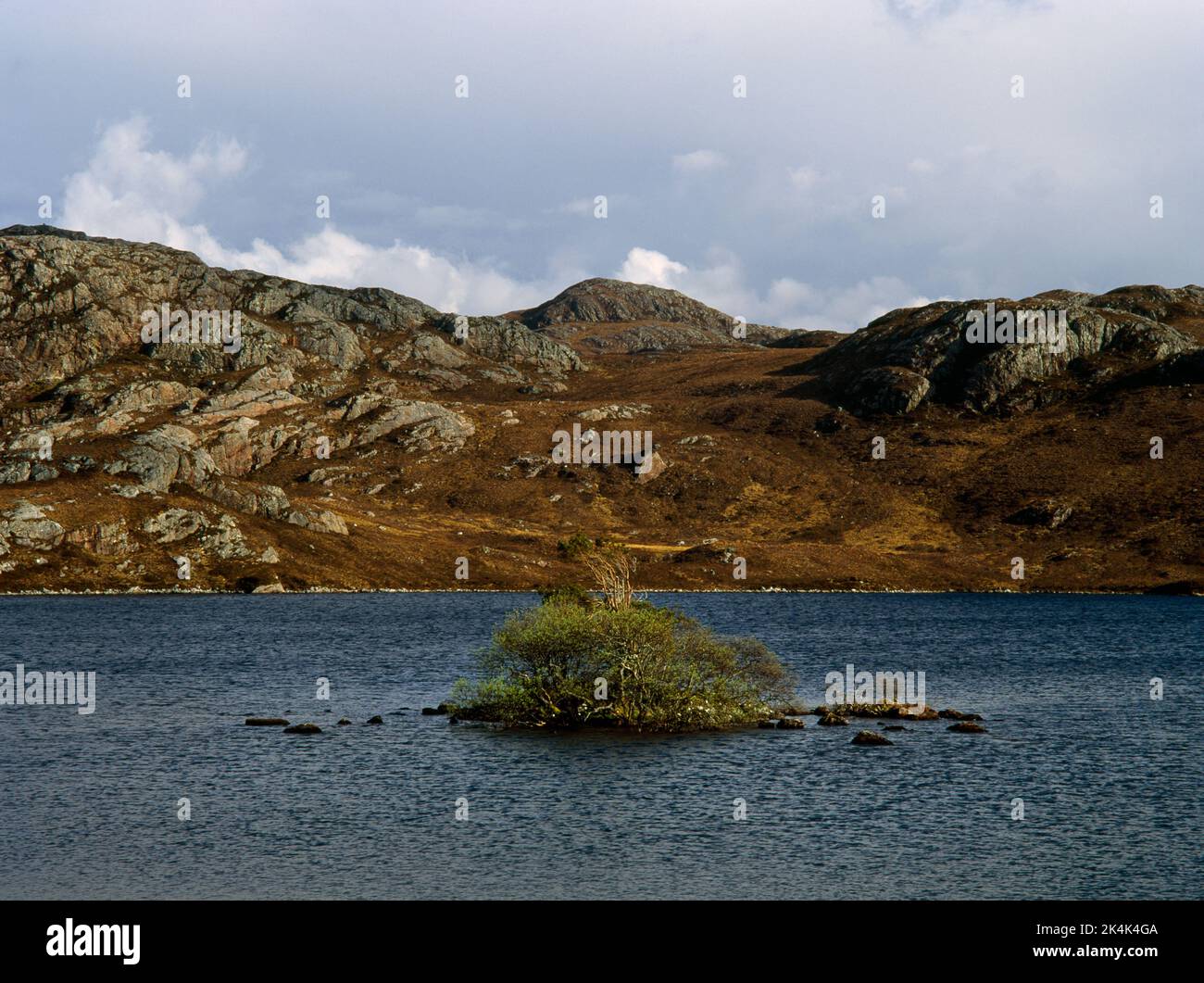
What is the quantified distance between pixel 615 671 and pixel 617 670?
4.5 inches

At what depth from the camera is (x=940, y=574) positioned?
655 feet

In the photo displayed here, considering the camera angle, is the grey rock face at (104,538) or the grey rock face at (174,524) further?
the grey rock face at (174,524)

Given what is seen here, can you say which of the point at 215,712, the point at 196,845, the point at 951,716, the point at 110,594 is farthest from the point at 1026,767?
the point at 110,594

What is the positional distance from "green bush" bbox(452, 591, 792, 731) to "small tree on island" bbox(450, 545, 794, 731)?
0.05 meters

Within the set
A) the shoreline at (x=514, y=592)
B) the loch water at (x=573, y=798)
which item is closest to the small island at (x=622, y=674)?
the loch water at (x=573, y=798)

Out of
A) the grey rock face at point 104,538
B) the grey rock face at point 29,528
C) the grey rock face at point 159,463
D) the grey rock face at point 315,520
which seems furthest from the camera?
the grey rock face at point 315,520

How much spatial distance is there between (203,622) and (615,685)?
85035 millimetres

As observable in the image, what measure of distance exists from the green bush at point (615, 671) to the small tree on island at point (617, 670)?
0.05 metres

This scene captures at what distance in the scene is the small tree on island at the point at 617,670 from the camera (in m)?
57.2

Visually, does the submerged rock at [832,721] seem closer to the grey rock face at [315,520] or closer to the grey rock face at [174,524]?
the grey rock face at [174,524]

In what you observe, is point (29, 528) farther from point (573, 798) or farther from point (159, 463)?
point (573, 798)

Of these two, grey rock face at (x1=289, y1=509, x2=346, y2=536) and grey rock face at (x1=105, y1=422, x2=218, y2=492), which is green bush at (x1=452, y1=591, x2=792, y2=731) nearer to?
grey rock face at (x1=289, y1=509, x2=346, y2=536)

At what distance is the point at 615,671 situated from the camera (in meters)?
58.5
